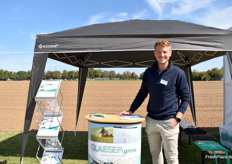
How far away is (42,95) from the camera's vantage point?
3000 mm

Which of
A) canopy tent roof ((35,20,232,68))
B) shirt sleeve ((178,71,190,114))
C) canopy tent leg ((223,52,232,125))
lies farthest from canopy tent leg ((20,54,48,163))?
canopy tent leg ((223,52,232,125))

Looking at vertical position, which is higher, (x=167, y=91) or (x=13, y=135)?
(x=167, y=91)

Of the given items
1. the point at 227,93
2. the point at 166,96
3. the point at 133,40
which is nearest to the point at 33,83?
the point at 133,40

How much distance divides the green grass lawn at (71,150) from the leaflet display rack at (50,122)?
1.56 feet

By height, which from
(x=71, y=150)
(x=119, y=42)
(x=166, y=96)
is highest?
(x=119, y=42)

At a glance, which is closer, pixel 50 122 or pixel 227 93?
pixel 50 122

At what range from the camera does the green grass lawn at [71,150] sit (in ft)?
12.0

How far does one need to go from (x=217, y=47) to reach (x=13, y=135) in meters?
5.13

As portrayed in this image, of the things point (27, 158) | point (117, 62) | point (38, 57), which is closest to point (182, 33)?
point (38, 57)

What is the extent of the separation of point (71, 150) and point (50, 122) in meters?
1.23

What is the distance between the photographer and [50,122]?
3256 mm

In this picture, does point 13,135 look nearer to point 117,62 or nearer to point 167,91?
point 117,62

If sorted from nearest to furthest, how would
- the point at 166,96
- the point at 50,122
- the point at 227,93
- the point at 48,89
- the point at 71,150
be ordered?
the point at 166,96
the point at 48,89
the point at 50,122
the point at 71,150
the point at 227,93

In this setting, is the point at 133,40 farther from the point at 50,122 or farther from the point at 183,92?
the point at 50,122
